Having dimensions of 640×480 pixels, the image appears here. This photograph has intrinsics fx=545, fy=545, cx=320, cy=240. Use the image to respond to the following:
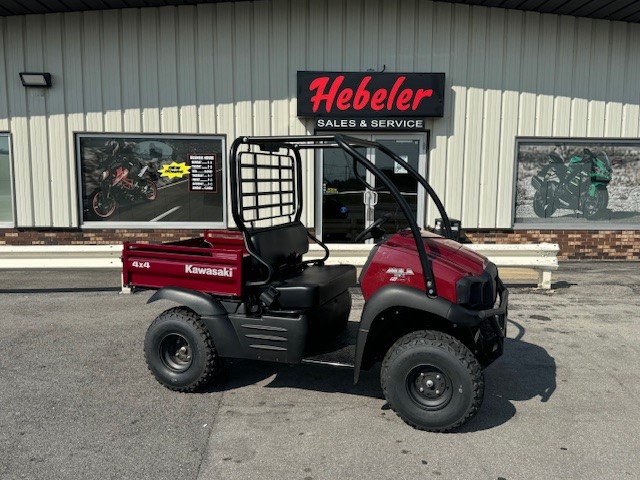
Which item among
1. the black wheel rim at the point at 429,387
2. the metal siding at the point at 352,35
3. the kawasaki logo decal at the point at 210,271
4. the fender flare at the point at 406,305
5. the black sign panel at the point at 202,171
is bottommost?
the black wheel rim at the point at 429,387

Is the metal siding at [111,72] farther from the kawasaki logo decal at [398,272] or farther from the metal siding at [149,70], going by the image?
the kawasaki logo decal at [398,272]

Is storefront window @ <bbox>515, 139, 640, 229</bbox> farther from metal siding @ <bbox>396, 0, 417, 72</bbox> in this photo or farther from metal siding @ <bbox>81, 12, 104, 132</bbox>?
metal siding @ <bbox>81, 12, 104, 132</bbox>

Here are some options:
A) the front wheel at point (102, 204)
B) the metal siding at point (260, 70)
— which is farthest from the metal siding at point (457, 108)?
the front wheel at point (102, 204)

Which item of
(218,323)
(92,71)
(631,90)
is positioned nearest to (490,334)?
(218,323)

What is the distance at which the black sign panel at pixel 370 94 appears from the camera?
9.28 metres

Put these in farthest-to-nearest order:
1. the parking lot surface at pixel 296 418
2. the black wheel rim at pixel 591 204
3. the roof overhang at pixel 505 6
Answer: the black wheel rim at pixel 591 204
the roof overhang at pixel 505 6
the parking lot surface at pixel 296 418

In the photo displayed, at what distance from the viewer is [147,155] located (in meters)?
9.71

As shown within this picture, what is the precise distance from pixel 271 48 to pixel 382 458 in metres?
7.73

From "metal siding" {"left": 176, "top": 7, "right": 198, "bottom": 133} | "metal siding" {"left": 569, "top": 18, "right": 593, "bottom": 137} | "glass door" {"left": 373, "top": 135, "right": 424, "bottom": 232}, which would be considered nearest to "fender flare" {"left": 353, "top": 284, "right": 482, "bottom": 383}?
"glass door" {"left": 373, "top": 135, "right": 424, "bottom": 232}

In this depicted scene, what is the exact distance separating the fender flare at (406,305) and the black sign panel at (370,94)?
6236 mm

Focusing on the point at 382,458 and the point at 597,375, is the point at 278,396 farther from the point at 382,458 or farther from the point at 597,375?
the point at 597,375

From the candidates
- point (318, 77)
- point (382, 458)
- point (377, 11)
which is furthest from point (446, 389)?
point (377, 11)

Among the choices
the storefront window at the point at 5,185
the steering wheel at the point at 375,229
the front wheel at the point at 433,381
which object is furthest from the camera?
the storefront window at the point at 5,185

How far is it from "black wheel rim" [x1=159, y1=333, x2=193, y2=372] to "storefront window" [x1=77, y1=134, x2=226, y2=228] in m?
5.70
